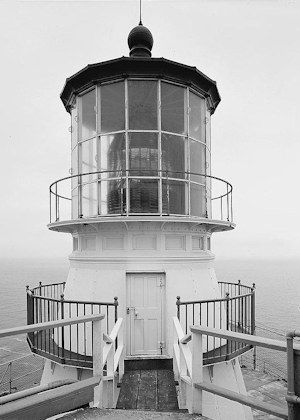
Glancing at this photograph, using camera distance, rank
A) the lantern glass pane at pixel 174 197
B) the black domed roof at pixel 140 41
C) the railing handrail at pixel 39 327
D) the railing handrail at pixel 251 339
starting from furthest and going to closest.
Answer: the black domed roof at pixel 140 41 < the lantern glass pane at pixel 174 197 < the railing handrail at pixel 39 327 < the railing handrail at pixel 251 339

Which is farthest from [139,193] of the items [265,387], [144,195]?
[265,387]

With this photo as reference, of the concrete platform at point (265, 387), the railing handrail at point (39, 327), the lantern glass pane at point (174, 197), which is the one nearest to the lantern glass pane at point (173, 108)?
the lantern glass pane at point (174, 197)

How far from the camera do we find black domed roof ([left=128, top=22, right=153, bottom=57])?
9.08 meters

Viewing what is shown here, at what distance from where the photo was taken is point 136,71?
26.1ft

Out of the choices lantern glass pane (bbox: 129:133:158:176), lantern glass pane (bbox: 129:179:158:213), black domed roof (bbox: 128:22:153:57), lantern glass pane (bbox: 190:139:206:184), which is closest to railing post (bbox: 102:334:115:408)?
lantern glass pane (bbox: 129:179:158:213)

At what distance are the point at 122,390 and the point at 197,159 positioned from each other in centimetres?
583

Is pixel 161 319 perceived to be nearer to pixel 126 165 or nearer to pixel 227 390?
pixel 126 165

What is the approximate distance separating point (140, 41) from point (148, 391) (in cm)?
879

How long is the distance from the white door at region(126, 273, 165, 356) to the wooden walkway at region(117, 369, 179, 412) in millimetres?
649

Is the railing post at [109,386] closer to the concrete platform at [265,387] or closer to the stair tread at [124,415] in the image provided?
the stair tread at [124,415]

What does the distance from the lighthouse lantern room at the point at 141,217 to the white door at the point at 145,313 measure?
0.9 inches

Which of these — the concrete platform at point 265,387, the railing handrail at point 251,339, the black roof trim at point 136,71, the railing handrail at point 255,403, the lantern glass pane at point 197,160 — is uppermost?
the black roof trim at point 136,71

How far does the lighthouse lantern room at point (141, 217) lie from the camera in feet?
24.9

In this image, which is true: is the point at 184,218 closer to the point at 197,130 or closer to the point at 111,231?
the point at 111,231
